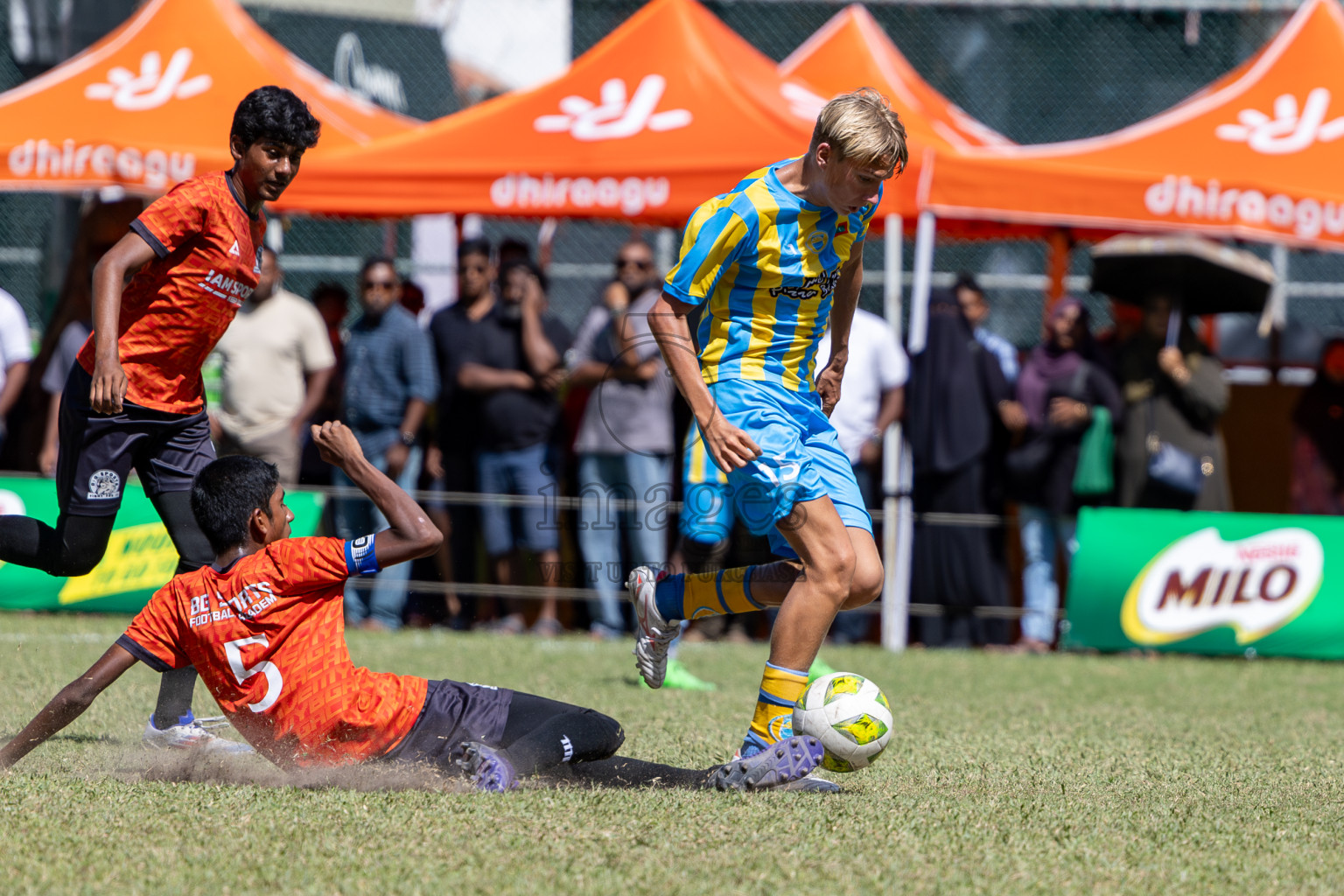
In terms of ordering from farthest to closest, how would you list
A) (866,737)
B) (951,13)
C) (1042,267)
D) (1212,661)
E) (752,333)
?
(951,13) → (1042,267) → (1212,661) → (752,333) → (866,737)

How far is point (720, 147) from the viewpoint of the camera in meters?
8.61

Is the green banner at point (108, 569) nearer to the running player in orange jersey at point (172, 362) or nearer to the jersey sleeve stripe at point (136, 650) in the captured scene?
the running player in orange jersey at point (172, 362)

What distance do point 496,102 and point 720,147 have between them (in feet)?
5.21

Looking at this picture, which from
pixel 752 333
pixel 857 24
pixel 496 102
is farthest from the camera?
pixel 857 24

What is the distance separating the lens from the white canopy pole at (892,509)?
8773 millimetres

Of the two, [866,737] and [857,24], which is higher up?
[857,24]

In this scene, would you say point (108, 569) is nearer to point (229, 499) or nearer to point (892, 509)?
point (892, 509)

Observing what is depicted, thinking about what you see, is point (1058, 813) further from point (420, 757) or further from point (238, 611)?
point (238, 611)

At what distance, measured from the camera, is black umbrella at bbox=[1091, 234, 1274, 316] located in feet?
30.9

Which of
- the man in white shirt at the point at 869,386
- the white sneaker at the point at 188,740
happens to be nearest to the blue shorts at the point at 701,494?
the white sneaker at the point at 188,740

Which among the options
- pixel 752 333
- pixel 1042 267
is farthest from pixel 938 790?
pixel 1042 267

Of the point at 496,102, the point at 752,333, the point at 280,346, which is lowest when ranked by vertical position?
the point at 280,346

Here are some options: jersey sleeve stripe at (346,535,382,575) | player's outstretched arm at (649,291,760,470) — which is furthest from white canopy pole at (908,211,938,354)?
jersey sleeve stripe at (346,535,382,575)

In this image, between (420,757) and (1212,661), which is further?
(1212,661)
